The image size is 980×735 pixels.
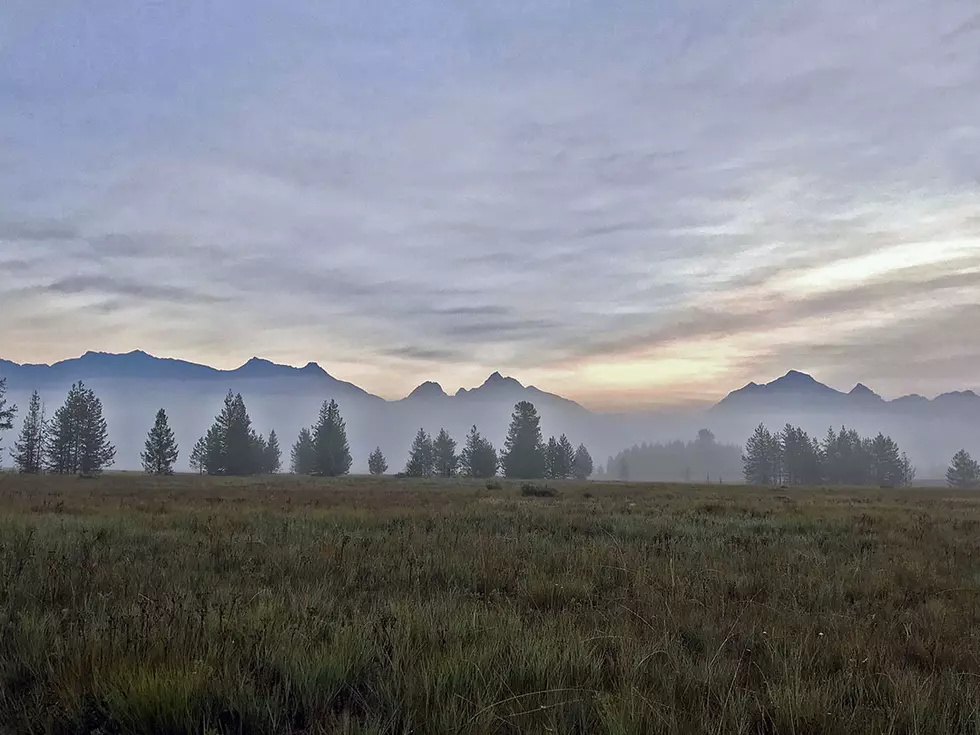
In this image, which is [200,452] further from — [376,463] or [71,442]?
[376,463]

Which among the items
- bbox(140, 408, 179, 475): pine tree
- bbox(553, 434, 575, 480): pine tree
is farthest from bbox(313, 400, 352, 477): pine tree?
bbox(553, 434, 575, 480): pine tree

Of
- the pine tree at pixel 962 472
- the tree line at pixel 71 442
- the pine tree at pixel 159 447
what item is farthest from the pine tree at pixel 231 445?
the pine tree at pixel 962 472

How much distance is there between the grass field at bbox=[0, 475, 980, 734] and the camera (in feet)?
9.82

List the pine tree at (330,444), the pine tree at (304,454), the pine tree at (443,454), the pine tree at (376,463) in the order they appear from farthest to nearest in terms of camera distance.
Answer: the pine tree at (376,463) → the pine tree at (443,454) → the pine tree at (304,454) → the pine tree at (330,444)

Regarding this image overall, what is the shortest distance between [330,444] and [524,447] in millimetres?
29402

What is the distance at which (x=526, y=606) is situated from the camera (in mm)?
5578

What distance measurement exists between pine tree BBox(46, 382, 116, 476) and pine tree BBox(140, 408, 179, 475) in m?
8.88

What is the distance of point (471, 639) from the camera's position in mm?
4121

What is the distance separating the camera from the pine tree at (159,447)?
78.6m

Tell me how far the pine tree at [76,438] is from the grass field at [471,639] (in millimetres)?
91091

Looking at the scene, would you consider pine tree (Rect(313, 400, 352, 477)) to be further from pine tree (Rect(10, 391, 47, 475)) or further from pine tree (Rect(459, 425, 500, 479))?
pine tree (Rect(10, 391, 47, 475))

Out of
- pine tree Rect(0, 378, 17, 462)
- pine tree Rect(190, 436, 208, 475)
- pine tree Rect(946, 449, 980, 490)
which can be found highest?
pine tree Rect(0, 378, 17, 462)

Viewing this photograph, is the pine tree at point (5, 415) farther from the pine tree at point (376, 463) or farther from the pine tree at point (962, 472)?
the pine tree at point (962, 472)

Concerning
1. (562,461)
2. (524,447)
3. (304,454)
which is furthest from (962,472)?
(304,454)
